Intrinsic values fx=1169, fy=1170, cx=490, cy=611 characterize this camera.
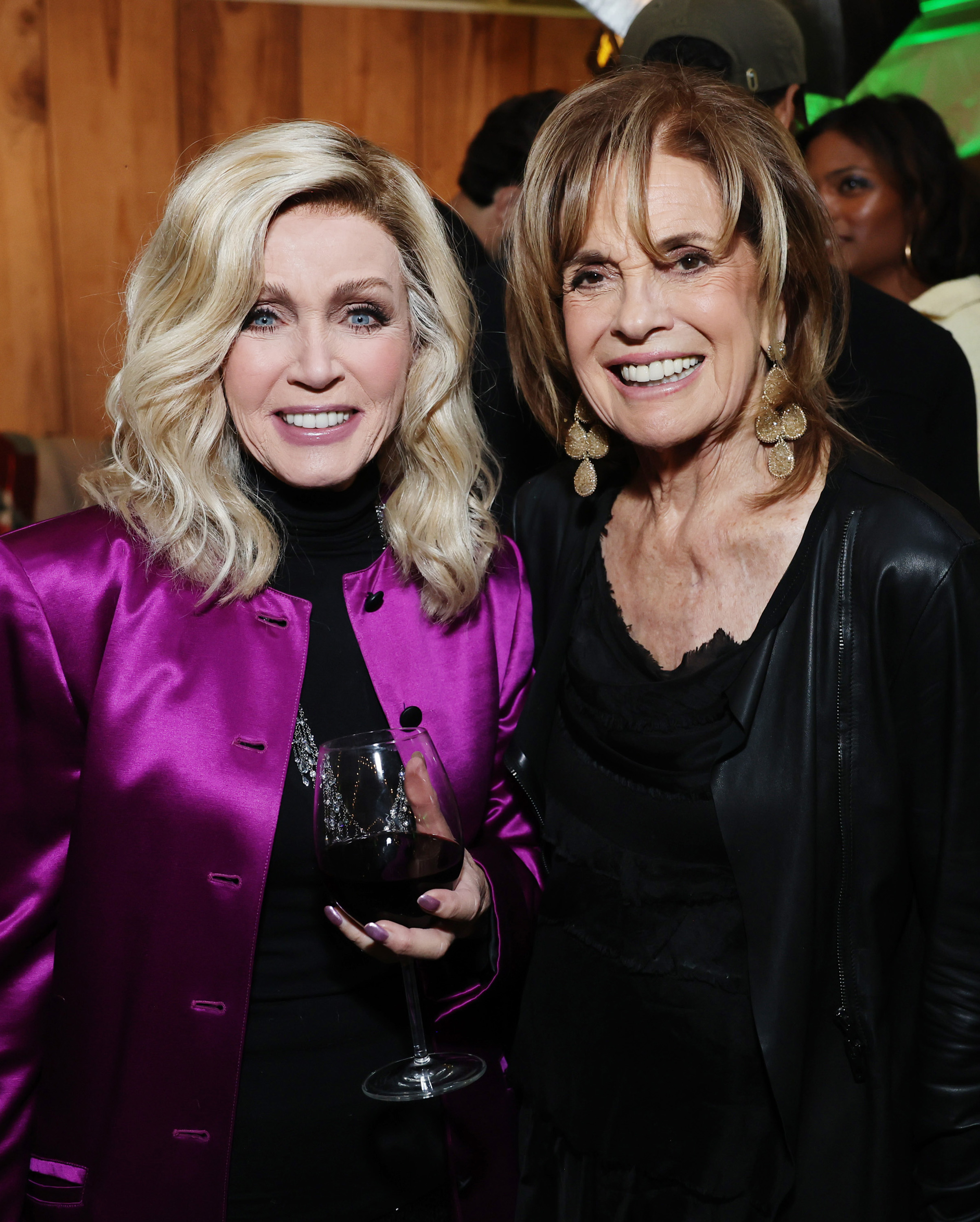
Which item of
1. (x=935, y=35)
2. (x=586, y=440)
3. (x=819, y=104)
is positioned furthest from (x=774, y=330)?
(x=935, y=35)

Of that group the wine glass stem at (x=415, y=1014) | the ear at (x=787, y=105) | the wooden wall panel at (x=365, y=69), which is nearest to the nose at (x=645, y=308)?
the wine glass stem at (x=415, y=1014)

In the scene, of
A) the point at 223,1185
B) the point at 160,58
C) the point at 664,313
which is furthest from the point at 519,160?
the point at 223,1185

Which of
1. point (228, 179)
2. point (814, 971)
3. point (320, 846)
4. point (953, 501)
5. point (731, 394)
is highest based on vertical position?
point (228, 179)

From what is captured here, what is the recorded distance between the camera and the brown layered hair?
4.63 feet

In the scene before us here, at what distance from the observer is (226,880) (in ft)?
4.32

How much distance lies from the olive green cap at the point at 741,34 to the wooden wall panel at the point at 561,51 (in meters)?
1.75

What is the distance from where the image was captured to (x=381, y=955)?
4.08ft

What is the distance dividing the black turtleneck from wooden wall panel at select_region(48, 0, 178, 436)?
2.45 m

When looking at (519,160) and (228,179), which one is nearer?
(228,179)

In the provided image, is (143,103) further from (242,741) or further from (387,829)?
(387,829)

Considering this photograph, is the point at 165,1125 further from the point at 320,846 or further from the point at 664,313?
the point at 664,313

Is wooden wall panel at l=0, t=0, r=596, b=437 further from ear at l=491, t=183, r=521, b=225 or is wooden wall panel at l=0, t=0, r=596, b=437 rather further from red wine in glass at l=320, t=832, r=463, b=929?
red wine in glass at l=320, t=832, r=463, b=929

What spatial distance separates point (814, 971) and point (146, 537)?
3.06ft

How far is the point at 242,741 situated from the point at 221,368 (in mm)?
470
